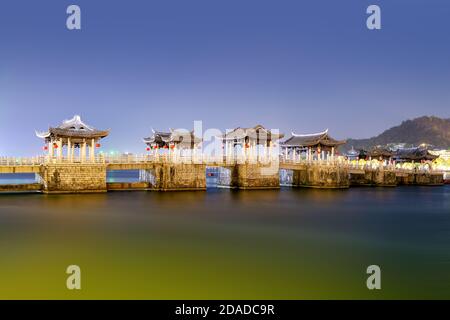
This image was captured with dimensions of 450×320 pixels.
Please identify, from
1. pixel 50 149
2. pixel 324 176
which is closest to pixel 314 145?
pixel 324 176

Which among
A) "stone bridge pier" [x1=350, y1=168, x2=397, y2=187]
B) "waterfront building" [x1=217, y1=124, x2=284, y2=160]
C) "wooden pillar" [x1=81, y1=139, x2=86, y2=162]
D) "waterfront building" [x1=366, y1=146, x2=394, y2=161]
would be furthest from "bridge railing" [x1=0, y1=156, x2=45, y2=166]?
"waterfront building" [x1=366, y1=146, x2=394, y2=161]

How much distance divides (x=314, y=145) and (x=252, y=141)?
688 cm

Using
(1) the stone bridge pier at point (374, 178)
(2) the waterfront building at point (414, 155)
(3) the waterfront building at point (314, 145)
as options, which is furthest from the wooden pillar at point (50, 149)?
(2) the waterfront building at point (414, 155)

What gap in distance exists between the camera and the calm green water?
11219 mm

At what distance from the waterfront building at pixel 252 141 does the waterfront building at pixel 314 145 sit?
11.9 ft

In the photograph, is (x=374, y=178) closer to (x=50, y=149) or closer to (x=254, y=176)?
(x=254, y=176)

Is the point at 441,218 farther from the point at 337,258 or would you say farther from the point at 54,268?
the point at 54,268

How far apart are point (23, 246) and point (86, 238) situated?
2.11 m

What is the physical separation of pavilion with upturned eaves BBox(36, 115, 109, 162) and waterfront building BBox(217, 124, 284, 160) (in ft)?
33.5

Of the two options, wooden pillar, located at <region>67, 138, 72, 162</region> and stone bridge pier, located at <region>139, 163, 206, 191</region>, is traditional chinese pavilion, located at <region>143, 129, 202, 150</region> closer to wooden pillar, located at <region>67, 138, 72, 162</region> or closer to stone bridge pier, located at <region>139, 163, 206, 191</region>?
stone bridge pier, located at <region>139, 163, 206, 191</region>

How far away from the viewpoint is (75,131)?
3089cm

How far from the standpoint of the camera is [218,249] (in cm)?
1526

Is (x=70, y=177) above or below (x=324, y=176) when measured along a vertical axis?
above

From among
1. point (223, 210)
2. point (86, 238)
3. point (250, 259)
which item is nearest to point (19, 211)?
point (86, 238)
